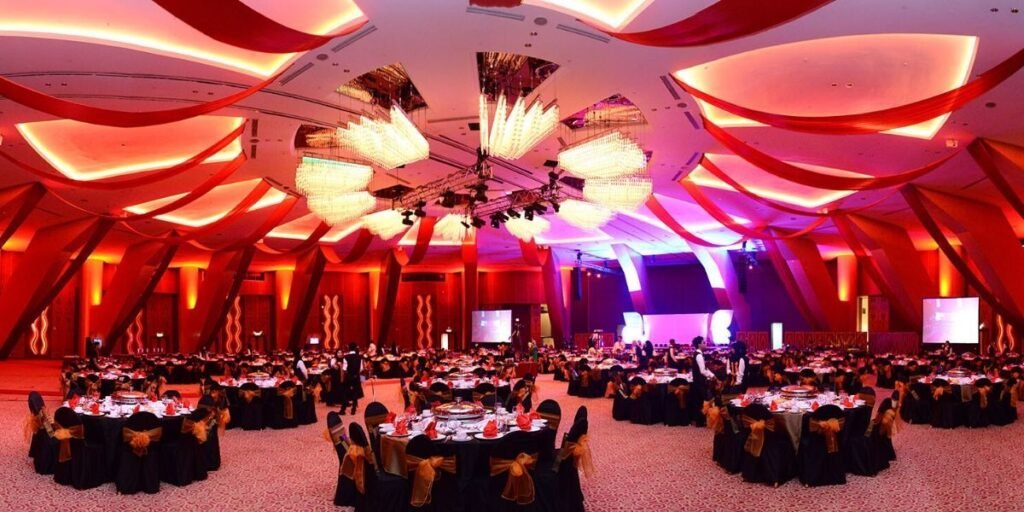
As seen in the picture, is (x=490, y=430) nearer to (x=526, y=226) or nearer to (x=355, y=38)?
(x=355, y=38)

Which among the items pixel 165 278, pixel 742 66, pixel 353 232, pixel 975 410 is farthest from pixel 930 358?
pixel 165 278

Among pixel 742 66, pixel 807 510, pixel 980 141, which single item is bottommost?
pixel 807 510

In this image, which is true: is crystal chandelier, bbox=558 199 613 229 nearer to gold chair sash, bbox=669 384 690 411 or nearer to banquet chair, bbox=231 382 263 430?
gold chair sash, bbox=669 384 690 411

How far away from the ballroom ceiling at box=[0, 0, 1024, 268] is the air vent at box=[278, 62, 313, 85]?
0.08ft

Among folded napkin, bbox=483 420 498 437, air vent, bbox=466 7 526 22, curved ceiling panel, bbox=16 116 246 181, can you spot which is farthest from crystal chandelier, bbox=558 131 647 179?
curved ceiling panel, bbox=16 116 246 181

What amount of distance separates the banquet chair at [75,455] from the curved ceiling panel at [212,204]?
34.6 feet

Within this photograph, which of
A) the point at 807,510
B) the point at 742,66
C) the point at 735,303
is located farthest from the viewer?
the point at 735,303

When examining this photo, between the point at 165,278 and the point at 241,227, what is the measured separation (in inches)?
325

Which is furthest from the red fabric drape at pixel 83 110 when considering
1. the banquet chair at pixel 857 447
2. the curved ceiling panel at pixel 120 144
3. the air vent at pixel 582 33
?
the banquet chair at pixel 857 447

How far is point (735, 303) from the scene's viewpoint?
1027 inches

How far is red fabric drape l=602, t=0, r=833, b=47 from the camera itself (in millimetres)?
5867

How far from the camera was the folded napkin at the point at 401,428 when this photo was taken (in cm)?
625

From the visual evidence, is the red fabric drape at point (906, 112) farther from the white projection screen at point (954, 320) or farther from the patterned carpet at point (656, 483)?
the white projection screen at point (954, 320)

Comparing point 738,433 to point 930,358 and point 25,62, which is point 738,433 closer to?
point 25,62
